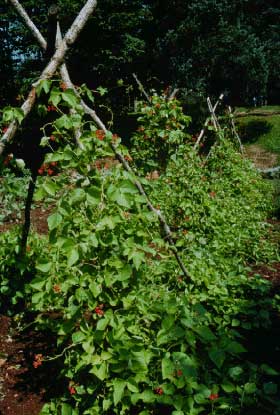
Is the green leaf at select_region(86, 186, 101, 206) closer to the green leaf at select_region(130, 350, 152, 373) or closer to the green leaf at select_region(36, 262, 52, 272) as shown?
the green leaf at select_region(36, 262, 52, 272)

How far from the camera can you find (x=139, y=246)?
231 centimetres

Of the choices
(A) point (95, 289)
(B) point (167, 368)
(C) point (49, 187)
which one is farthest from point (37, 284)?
(B) point (167, 368)

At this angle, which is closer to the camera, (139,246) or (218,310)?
(139,246)

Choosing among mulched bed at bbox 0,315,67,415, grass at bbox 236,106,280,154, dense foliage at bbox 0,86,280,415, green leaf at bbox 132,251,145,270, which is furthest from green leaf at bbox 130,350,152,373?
grass at bbox 236,106,280,154

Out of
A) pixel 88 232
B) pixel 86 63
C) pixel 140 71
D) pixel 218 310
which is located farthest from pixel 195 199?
pixel 140 71

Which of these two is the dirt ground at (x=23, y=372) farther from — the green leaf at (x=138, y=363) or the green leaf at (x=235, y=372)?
the green leaf at (x=235, y=372)

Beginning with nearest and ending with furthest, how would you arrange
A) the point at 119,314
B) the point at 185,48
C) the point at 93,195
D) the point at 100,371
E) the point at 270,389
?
the point at 270,389, the point at 93,195, the point at 100,371, the point at 119,314, the point at 185,48

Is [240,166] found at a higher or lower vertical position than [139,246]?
lower

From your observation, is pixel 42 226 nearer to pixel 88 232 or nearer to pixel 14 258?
pixel 14 258

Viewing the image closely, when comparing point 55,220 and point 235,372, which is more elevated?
point 55,220

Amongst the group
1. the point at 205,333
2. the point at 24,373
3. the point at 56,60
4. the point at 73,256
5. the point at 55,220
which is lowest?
the point at 24,373

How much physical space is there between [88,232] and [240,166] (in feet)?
23.6

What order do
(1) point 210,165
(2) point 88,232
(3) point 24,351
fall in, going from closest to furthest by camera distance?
(2) point 88,232 < (3) point 24,351 < (1) point 210,165

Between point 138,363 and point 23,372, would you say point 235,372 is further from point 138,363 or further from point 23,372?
point 23,372
